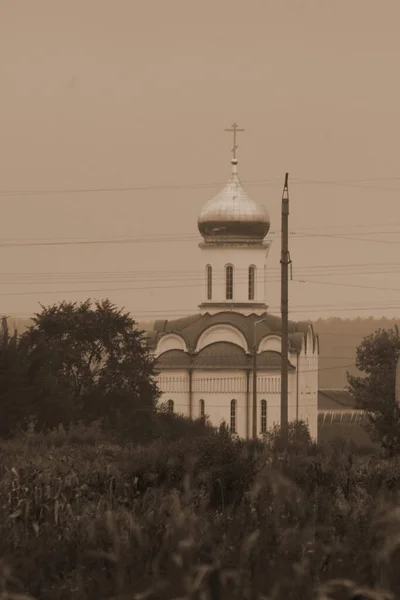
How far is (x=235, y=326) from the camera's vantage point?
297 ft

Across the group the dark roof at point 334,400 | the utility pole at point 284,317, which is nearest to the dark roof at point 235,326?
the dark roof at point 334,400

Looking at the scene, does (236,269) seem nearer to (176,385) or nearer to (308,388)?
(308,388)

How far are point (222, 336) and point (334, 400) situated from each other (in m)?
22.5

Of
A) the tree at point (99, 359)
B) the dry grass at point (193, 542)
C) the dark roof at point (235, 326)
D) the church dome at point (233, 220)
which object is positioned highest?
the church dome at point (233, 220)

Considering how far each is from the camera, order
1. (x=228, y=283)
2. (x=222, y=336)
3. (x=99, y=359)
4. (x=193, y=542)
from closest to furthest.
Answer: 1. (x=193, y=542)
2. (x=99, y=359)
3. (x=222, y=336)
4. (x=228, y=283)

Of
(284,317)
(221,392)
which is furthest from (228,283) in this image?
(284,317)

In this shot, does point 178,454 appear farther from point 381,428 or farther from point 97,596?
point 97,596

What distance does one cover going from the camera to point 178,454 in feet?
63.9

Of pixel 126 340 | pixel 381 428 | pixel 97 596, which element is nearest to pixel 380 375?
pixel 126 340

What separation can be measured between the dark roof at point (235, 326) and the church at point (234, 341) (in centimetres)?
4

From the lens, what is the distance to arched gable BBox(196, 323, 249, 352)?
90.6 meters

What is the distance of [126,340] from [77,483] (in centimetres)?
4624

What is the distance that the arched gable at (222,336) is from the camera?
297 ft

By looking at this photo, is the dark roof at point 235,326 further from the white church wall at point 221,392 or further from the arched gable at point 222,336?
the white church wall at point 221,392
